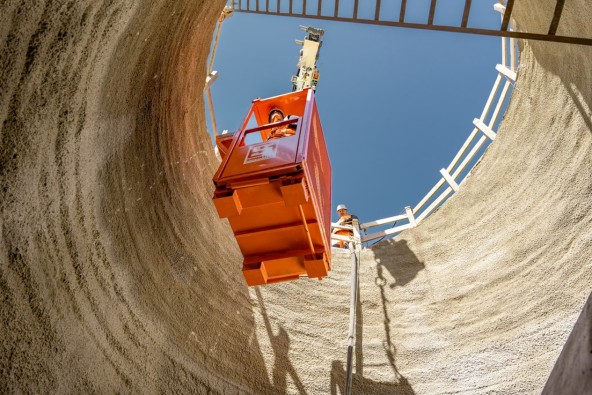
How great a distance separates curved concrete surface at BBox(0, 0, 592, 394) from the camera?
2869mm

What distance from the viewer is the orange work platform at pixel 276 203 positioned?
4.24 m

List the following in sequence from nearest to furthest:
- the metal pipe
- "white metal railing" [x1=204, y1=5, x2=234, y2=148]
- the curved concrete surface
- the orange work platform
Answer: the curved concrete surface, the orange work platform, the metal pipe, "white metal railing" [x1=204, y1=5, x2=234, y2=148]

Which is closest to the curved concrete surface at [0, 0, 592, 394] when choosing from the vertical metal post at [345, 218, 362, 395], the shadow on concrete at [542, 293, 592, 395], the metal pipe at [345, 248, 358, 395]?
the shadow on concrete at [542, 293, 592, 395]

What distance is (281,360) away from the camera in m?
5.67

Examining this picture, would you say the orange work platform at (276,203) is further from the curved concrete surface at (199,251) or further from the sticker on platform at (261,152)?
the curved concrete surface at (199,251)

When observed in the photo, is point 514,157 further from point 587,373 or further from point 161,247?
point 587,373

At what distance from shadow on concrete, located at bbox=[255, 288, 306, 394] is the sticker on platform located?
245cm

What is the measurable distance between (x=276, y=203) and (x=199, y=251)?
5.78ft

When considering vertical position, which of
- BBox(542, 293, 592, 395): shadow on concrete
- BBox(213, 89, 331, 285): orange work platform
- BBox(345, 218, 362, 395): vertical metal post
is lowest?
BBox(345, 218, 362, 395): vertical metal post

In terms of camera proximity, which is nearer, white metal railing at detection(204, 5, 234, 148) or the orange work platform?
the orange work platform

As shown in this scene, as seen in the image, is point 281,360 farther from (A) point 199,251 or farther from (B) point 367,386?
(A) point 199,251

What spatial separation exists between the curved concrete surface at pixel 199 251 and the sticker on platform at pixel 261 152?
1.11m

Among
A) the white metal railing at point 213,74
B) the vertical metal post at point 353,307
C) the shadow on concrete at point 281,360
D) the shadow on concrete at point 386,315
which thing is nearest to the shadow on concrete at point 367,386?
the shadow on concrete at point 386,315

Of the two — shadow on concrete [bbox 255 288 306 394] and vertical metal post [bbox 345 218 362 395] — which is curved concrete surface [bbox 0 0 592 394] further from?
vertical metal post [bbox 345 218 362 395]
